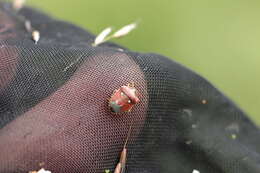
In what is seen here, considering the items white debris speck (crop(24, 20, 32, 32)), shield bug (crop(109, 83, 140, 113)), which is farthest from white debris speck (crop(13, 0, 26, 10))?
shield bug (crop(109, 83, 140, 113))

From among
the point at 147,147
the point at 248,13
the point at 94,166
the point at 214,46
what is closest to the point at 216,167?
the point at 147,147

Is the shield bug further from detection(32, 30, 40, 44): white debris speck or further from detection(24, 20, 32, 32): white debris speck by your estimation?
detection(24, 20, 32, 32): white debris speck

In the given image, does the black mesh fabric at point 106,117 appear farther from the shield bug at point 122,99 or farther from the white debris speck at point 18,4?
the white debris speck at point 18,4

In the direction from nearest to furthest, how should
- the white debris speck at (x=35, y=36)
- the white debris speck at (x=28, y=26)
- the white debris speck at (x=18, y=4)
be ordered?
the white debris speck at (x=35, y=36) → the white debris speck at (x=28, y=26) → the white debris speck at (x=18, y=4)

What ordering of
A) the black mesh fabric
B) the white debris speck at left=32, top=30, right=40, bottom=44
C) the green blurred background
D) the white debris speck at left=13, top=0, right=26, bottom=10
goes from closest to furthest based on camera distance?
the black mesh fabric, the white debris speck at left=32, top=30, right=40, bottom=44, the white debris speck at left=13, top=0, right=26, bottom=10, the green blurred background

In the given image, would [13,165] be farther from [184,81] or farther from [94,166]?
[184,81]

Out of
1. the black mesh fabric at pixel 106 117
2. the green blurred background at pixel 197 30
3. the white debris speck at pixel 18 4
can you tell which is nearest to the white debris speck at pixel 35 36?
the black mesh fabric at pixel 106 117
